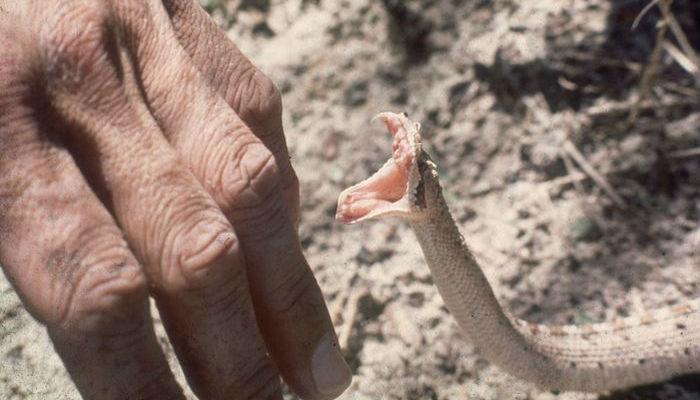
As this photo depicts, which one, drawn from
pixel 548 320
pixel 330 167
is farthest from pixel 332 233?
pixel 548 320

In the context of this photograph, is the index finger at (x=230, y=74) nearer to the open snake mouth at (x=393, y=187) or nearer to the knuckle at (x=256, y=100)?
the knuckle at (x=256, y=100)

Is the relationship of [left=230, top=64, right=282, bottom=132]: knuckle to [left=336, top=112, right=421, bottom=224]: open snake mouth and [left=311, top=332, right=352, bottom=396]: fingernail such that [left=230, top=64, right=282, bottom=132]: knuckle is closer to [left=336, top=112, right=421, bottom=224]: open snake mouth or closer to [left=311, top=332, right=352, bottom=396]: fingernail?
[left=336, top=112, right=421, bottom=224]: open snake mouth

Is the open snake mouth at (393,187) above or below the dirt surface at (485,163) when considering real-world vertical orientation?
above

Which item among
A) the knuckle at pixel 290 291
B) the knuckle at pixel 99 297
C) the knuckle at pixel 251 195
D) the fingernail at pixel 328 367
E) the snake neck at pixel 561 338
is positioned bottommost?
the snake neck at pixel 561 338

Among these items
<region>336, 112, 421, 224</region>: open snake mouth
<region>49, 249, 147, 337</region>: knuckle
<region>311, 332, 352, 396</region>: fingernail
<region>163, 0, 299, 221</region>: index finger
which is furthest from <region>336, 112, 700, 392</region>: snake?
<region>49, 249, 147, 337</region>: knuckle

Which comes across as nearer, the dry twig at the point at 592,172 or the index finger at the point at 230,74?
the index finger at the point at 230,74

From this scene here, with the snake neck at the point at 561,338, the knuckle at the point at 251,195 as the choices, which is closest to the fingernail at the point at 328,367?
the knuckle at the point at 251,195

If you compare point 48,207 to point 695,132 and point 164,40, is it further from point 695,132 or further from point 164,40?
point 695,132
